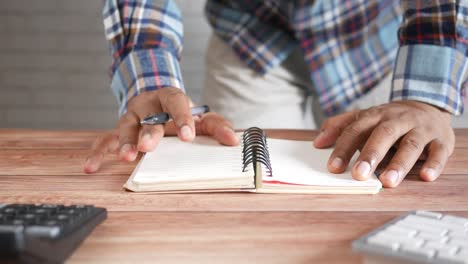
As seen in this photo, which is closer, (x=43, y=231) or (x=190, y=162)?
(x=43, y=231)

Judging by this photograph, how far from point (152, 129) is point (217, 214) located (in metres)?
0.34

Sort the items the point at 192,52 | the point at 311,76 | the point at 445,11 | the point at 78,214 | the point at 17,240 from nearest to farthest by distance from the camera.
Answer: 1. the point at 17,240
2. the point at 78,214
3. the point at 445,11
4. the point at 311,76
5. the point at 192,52

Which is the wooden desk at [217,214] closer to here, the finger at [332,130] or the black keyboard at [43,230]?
the black keyboard at [43,230]

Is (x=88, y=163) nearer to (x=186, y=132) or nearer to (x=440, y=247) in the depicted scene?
(x=186, y=132)

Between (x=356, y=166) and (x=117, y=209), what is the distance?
1.12 ft

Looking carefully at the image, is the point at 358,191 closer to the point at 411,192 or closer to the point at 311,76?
the point at 411,192

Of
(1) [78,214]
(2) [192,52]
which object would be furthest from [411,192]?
(2) [192,52]

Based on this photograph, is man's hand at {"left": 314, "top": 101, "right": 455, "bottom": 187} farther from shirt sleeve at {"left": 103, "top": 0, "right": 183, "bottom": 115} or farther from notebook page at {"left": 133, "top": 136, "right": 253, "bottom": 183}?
shirt sleeve at {"left": 103, "top": 0, "right": 183, "bottom": 115}

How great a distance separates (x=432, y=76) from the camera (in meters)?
1.13

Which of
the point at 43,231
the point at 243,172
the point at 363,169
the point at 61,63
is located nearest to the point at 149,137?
the point at 243,172

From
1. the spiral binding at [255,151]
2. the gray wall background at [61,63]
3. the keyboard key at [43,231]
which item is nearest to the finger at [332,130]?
the spiral binding at [255,151]

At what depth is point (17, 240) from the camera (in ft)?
1.57

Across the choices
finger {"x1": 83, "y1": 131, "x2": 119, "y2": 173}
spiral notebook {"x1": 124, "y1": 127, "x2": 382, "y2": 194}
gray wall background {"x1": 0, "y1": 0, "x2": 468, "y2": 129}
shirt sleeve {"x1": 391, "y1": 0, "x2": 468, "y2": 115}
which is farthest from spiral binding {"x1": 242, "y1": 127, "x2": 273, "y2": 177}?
gray wall background {"x1": 0, "y1": 0, "x2": 468, "y2": 129}

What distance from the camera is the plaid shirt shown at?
44.7 inches
